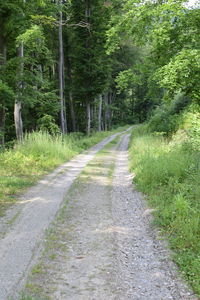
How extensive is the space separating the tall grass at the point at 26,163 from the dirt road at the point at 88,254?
0.80m

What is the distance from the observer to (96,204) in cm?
630

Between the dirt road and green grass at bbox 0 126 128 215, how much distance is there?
75cm

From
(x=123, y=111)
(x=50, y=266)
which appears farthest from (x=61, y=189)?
(x=123, y=111)

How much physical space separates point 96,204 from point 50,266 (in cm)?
283

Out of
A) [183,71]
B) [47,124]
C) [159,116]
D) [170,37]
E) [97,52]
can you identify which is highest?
[97,52]

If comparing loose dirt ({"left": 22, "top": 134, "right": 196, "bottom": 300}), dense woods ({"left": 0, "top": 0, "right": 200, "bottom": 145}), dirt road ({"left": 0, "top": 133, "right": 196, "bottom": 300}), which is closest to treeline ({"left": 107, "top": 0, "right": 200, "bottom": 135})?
dense woods ({"left": 0, "top": 0, "right": 200, "bottom": 145})

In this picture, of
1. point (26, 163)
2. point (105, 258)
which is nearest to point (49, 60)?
point (26, 163)

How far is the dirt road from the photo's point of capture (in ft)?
10.1

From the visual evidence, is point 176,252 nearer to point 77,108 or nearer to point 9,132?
point 9,132

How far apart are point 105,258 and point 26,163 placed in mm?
6986

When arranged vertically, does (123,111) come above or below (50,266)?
above

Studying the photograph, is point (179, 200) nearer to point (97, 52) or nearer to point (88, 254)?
point (88, 254)

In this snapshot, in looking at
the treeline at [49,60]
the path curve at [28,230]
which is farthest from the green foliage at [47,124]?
the path curve at [28,230]

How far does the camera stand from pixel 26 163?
1002 cm
